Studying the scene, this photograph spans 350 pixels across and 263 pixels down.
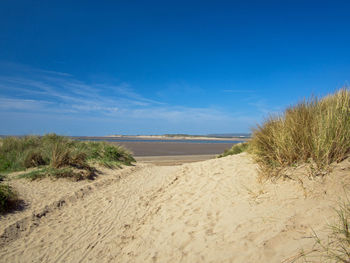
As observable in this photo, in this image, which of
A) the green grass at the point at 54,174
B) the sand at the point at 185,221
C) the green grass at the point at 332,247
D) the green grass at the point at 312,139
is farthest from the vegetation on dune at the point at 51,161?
the green grass at the point at 332,247

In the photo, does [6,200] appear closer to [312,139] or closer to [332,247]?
[332,247]

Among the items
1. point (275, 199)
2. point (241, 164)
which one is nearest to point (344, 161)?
point (275, 199)

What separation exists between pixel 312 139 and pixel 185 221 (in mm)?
3161

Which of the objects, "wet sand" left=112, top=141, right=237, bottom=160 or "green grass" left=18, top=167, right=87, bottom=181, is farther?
"wet sand" left=112, top=141, right=237, bottom=160

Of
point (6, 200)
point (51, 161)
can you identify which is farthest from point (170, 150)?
point (6, 200)

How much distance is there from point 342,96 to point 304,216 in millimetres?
3639

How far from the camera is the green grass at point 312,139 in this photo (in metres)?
3.90

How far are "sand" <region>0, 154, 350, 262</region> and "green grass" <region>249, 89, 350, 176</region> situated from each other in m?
0.32

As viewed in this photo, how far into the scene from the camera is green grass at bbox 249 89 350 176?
3902mm

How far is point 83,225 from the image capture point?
5.13 m

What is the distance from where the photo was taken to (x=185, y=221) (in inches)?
171

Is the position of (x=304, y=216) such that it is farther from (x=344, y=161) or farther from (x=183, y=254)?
(x=183, y=254)

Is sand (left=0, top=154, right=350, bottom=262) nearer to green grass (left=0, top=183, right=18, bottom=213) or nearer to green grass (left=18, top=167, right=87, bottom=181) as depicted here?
green grass (left=0, top=183, right=18, bottom=213)

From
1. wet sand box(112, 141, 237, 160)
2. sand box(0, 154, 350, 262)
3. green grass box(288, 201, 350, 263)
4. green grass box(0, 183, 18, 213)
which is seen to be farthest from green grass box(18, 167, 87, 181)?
Answer: wet sand box(112, 141, 237, 160)
